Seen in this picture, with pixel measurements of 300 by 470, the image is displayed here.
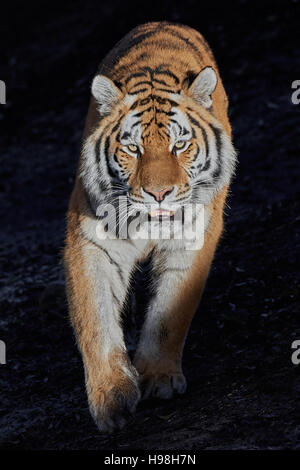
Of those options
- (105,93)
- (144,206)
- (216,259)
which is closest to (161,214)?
(144,206)

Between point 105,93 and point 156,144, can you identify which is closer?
point 156,144

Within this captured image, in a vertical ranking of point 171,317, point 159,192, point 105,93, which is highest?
point 105,93

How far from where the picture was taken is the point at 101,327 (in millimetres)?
4195

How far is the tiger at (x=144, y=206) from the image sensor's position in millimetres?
4062

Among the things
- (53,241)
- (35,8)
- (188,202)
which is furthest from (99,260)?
(35,8)

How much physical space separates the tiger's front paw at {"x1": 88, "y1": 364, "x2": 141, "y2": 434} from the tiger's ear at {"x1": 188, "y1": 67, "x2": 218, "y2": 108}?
1376 millimetres

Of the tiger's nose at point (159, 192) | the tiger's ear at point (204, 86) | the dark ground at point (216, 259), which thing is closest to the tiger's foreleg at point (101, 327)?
the dark ground at point (216, 259)

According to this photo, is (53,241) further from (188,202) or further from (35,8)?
(35,8)

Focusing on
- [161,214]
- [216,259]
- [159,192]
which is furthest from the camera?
[216,259]

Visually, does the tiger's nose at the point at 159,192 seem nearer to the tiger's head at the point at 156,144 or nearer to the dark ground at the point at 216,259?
the tiger's head at the point at 156,144

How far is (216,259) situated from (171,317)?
193 cm

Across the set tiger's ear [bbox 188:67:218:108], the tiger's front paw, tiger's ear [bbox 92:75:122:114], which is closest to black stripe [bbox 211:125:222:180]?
tiger's ear [bbox 188:67:218:108]

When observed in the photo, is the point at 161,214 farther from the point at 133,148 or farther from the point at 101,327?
the point at 101,327

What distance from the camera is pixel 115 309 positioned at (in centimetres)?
430
